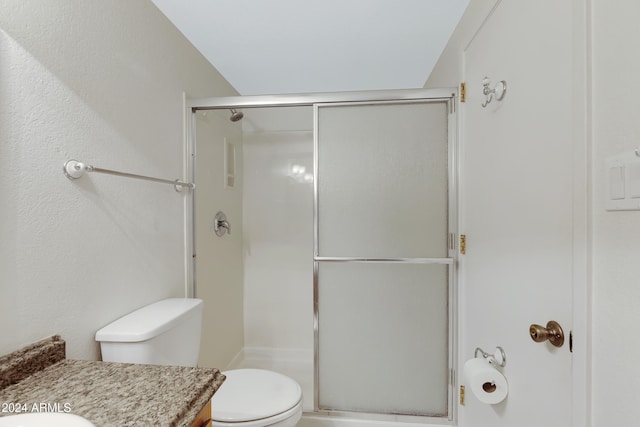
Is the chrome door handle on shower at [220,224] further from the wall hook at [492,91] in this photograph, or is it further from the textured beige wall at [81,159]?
the wall hook at [492,91]

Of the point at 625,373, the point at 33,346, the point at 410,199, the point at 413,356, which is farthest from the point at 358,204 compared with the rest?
the point at 33,346

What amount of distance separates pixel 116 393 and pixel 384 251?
4.13 feet

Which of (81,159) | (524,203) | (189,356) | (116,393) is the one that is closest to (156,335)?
(189,356)

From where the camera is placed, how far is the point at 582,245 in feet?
2.29

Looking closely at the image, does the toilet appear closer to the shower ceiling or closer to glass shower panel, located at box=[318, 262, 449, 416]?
glass shower panel, located at box=[318, 262, 449, 416]

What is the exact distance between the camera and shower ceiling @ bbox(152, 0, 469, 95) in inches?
54.9

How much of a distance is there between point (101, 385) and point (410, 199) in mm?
1450

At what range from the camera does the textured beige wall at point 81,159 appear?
31.8 inches

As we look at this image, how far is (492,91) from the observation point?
3.61ft

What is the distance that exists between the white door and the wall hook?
0.05 ft

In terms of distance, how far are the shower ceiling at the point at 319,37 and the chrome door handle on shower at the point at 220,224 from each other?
105 centimetres

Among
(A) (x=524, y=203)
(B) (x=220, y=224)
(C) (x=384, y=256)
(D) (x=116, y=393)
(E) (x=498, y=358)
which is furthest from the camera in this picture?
(B) (x=220, y=224)

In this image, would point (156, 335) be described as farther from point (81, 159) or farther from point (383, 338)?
point (383, 338)

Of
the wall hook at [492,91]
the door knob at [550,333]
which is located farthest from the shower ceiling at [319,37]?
the door knob at [550,333]
